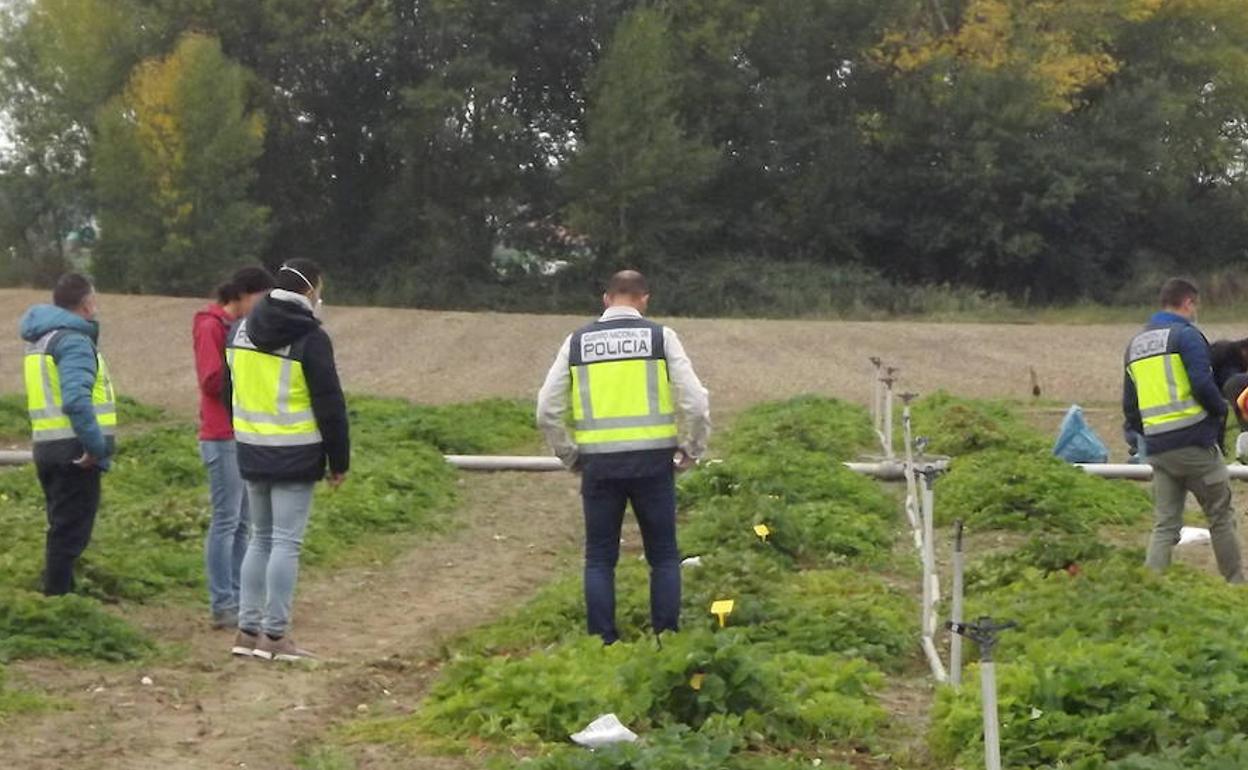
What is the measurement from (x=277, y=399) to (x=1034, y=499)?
6.96m

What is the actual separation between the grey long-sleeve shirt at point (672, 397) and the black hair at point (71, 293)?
251 cm

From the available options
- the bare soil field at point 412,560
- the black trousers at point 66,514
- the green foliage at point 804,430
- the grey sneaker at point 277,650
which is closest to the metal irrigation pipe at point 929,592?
the bare soil field at point 412,560

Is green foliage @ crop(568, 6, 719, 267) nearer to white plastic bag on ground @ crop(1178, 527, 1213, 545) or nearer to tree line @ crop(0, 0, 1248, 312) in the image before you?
tree line @ crop(0, 0, 1248, 312)

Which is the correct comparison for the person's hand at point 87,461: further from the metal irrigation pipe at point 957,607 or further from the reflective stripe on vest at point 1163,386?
the reflective stripe on vest at point 1163,386

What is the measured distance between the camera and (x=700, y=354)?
31859 millimetres

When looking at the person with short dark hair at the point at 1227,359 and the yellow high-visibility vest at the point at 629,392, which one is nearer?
the yellow high-visibility vest at the point at 629,392

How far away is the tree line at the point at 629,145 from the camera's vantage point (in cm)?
4956

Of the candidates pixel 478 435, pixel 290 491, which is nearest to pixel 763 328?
pixel 478 435

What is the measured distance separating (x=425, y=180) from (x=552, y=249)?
157 inches

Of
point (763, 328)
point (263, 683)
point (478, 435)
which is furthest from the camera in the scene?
point (763, 328)

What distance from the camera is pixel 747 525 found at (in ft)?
39.6

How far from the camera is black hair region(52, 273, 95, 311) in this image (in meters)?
9.59

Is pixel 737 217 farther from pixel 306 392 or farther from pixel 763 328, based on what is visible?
pixel 306 392

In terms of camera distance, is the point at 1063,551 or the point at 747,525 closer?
the point at 1063,551
